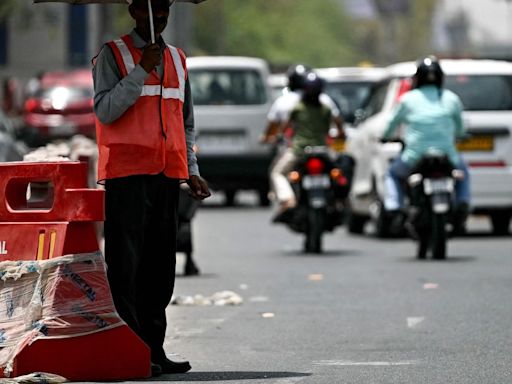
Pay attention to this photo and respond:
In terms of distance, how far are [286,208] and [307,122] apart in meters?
0.82

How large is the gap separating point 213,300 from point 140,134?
4.34m

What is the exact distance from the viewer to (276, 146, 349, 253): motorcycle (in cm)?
1764

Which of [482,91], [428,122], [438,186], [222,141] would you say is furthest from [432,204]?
[222,141]

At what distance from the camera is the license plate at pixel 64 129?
3659 centimetres

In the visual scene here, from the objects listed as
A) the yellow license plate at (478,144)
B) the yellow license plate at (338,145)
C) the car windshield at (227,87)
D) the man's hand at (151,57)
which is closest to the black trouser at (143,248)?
the man's hand at (151,57)

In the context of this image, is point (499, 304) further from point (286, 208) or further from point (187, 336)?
point (286, 208)

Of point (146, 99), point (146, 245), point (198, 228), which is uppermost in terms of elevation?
point (146, 99)

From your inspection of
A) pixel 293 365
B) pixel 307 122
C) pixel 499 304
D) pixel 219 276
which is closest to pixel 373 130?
pixel 307 122

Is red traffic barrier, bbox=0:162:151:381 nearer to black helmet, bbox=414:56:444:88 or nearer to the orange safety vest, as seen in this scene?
the orange safety vest

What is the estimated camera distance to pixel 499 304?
12188mm

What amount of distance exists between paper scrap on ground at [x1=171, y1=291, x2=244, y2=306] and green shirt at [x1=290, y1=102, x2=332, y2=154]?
5.09 m

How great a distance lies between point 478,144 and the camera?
19594 mm

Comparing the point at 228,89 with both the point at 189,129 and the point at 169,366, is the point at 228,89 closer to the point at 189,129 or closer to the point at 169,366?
the point at 189,129

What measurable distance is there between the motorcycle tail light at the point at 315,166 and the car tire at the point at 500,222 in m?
3.52
